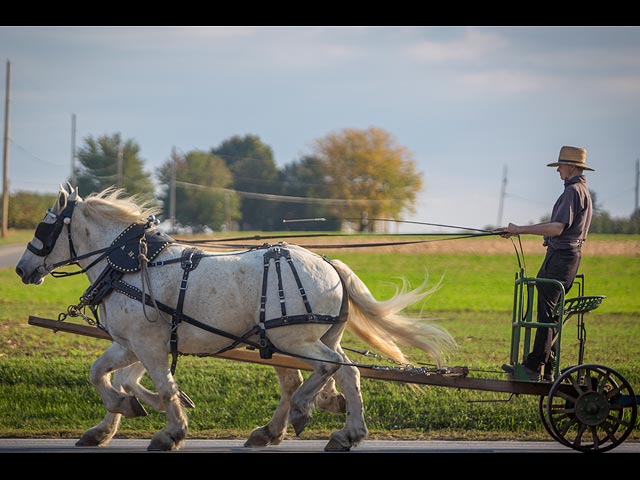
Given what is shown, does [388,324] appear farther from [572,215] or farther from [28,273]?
[28,273]

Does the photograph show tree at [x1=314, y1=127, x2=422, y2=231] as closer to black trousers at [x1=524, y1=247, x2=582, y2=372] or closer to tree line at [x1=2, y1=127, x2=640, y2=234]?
tree line at [x1=2, y1=127, x2=640, y2=234]

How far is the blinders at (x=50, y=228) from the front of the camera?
8047 millimetres

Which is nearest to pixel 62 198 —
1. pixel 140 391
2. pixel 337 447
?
pixel 140 391

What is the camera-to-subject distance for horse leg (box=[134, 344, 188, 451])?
25.0 ft

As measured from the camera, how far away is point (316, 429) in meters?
9.48

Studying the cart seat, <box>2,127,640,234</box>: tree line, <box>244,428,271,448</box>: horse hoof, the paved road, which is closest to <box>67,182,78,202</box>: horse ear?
the paved road

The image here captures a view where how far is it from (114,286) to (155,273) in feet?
1.16

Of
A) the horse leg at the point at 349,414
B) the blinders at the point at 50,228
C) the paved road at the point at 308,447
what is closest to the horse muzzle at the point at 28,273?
the blinders at the point at 50,228

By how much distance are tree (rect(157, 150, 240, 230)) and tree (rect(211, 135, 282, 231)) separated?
6.33 feet

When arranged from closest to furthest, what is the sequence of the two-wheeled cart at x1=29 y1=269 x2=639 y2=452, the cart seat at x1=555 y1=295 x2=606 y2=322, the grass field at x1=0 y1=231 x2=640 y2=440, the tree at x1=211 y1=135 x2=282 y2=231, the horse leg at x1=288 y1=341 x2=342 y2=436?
the two-wheeled cart at x1=29 y1=269 x2=639 y2=452 < the horse leg at x1=288 y1=341 x2=342 y2=436 < the cart seat at x1=555 y1=295 x2=606 y2=322 < the grass field at x1=0 y1=231 x2=640 y2=440 < the tree at x1=211 y1=135 x2=282 y2=231

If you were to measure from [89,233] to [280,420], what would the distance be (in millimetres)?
2329

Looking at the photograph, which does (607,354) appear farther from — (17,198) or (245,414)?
(17,198)

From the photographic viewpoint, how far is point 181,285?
7703 millimetres
